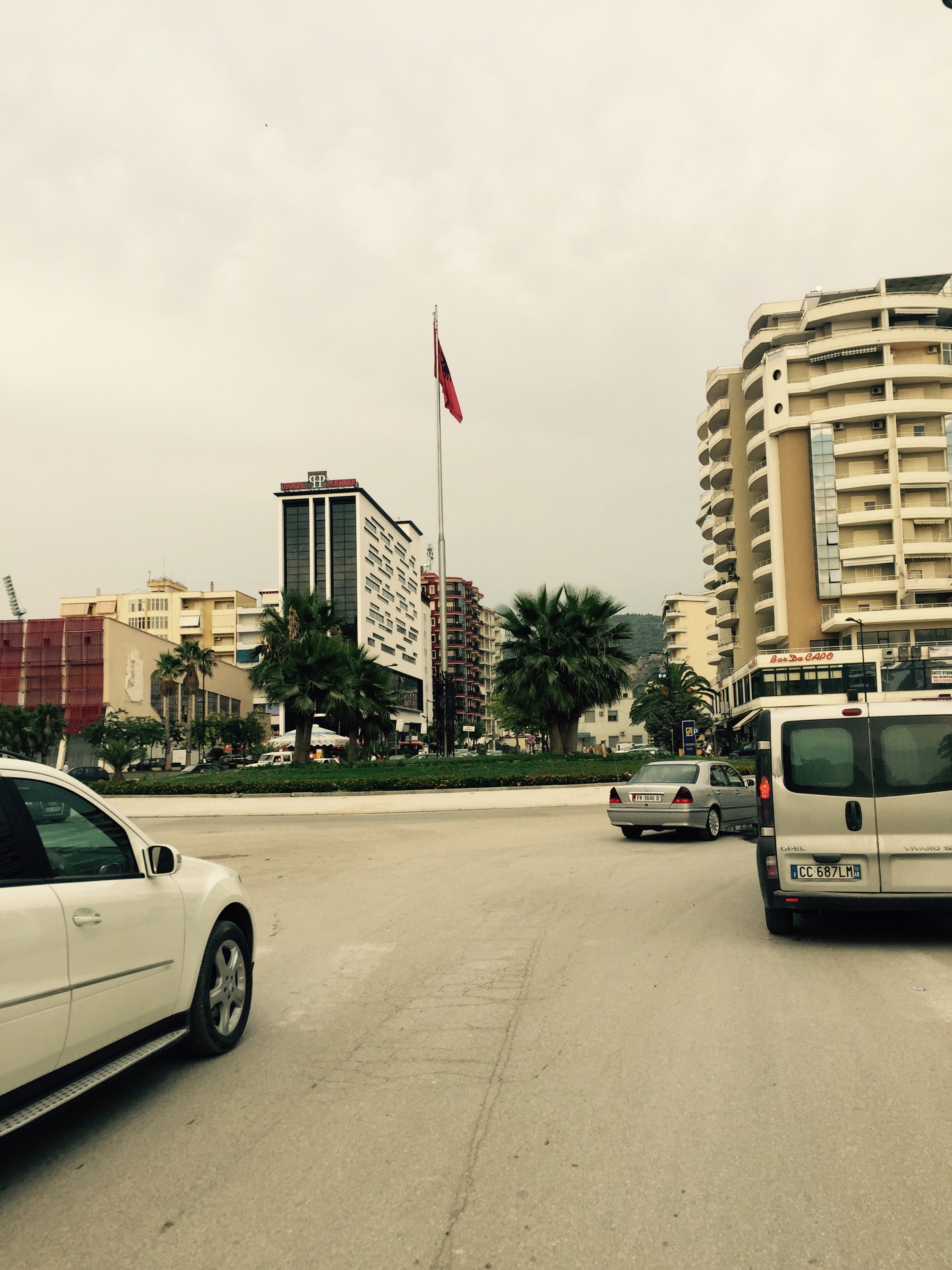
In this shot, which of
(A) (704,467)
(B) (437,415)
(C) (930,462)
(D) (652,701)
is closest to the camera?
(B) (437,415)

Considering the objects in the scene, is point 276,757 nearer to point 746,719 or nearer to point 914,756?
point 746,719

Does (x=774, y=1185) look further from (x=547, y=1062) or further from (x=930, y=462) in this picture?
(x=930, y=462)

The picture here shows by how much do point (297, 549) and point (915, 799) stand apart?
392 feet

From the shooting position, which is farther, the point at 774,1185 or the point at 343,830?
the point at 343,830

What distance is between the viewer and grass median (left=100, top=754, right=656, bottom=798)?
32312 millimetres

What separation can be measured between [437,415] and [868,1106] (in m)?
46.1

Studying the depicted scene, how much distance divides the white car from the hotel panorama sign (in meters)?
119

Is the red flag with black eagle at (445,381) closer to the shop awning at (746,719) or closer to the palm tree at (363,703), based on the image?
the palm tree at (363,703)

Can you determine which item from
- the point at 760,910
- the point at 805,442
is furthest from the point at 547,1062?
the point at 805,442

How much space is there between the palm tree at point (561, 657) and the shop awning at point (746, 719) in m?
26.4

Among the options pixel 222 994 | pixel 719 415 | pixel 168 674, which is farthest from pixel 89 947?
pixel 168 674

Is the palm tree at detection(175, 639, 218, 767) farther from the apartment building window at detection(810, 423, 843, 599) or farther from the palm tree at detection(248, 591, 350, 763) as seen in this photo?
the apartment building window at detection(810, 423, 843, 599)

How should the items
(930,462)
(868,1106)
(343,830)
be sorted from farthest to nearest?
(930,462) < (343,830) < (868,1106)

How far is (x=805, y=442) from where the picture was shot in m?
70.8
